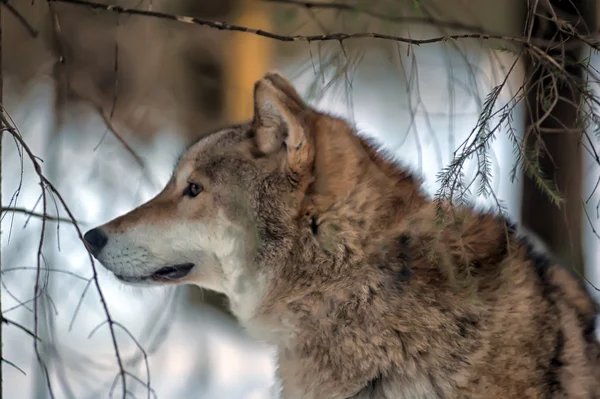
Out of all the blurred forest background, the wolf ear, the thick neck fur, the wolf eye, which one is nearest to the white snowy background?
the blurred forest background

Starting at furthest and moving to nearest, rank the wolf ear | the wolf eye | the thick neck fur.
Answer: the wolf eye
the wolf ear
the thick neck fur

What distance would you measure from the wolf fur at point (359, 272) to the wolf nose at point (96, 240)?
0.53ft

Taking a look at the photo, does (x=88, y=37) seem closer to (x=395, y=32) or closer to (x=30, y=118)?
(x=30, y=118)

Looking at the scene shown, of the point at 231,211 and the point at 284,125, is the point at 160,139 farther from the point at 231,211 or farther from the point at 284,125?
the point at 284,125

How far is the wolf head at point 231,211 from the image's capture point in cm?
250

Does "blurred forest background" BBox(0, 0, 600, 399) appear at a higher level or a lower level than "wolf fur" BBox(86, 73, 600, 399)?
higher

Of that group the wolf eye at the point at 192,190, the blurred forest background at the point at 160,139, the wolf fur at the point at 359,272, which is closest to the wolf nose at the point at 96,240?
the wolf fur at the point at 359,272

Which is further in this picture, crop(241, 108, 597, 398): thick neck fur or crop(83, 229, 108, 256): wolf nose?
crop(83, 229, 108, 256): wolf nose

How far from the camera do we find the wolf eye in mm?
2758

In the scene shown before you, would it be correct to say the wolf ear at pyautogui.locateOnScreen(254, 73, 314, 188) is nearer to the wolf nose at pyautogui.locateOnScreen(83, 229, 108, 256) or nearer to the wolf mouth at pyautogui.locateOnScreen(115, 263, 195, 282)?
the wolf mouth at pyautogui.locateOnScreen(115, 263, 195, 282)

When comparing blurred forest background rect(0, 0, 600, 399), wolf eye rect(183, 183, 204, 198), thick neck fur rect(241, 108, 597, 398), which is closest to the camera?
thick neck fur rect(241, 108, 597, 398)

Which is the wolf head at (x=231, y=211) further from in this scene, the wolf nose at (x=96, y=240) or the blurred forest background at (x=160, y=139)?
the blurred forest background at (x=160, y=139)

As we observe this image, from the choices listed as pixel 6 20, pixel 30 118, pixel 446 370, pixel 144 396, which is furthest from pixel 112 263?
pixel 6 20

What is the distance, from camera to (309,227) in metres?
2.46
